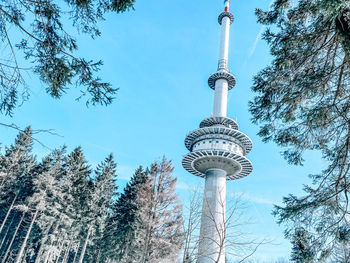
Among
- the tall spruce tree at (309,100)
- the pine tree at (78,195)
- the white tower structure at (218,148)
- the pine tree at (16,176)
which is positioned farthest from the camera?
the white tower structure at (218,148)

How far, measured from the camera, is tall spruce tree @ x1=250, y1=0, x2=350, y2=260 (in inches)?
220

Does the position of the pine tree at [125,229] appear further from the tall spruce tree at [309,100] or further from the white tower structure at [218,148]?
the tall spruce tree at [309,100]

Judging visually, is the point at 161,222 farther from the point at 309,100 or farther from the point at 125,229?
the point at 125,229

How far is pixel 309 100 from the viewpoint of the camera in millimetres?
6547

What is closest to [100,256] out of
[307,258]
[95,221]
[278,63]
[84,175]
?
[95,221]

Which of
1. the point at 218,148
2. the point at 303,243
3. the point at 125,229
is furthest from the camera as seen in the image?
the point at 218,148

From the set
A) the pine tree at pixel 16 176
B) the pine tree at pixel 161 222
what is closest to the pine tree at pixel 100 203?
the pine tree at pixel 16 176

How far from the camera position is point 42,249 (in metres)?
23.3

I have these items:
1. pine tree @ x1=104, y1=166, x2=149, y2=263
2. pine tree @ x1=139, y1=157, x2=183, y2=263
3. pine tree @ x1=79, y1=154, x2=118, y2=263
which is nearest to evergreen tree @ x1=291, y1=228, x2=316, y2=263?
pine tree @ x1=139, y1=157, x2=183, y2=263

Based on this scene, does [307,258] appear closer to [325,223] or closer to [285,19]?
[325,223]

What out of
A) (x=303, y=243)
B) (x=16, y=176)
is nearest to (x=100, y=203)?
(x=16, y=176)

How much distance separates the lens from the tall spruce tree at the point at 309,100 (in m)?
5.58

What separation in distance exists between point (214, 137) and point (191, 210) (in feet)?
61.9

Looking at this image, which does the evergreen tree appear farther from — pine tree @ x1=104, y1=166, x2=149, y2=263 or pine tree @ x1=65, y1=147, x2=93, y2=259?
pine tree @ x1=65, y1=147, x2=93, y2=259
